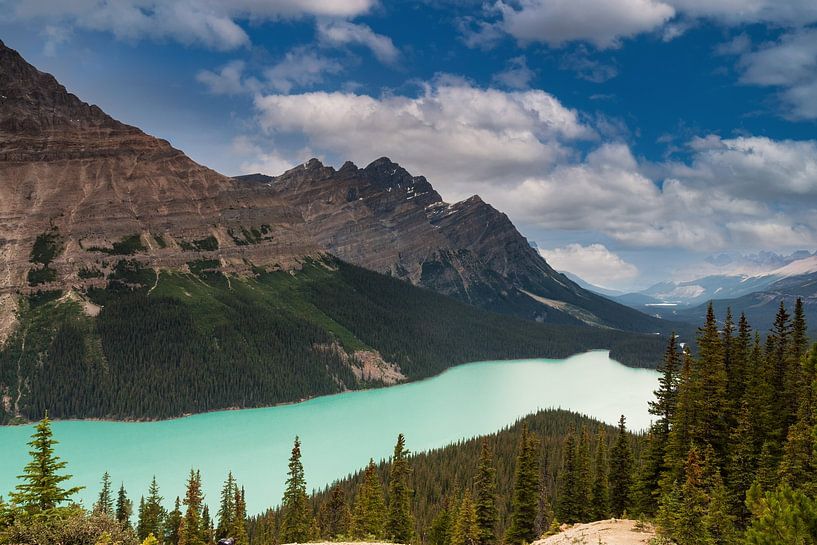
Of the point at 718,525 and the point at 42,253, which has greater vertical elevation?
the point at 42,253

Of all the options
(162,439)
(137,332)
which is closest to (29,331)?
(137,332)

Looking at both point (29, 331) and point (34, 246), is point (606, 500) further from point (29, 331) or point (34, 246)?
point (34, 246)

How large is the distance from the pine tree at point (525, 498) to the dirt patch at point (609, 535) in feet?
45.4

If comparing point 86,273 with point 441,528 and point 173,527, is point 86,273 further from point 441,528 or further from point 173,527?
point 441,528

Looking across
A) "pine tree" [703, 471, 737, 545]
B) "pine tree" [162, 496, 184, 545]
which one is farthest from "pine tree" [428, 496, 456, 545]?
"pine tree" [703, 471, 737, 545]

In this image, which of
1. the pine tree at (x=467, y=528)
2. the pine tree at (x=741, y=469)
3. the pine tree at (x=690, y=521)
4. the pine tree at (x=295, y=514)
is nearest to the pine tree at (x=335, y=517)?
the pine tree at (x=295, y=514)

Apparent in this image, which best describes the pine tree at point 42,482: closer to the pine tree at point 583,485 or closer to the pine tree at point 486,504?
the pine tree at point 486,504

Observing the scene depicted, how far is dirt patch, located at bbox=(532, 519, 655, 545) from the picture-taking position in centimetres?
3262

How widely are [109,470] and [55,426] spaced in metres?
44.6

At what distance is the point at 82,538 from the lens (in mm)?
26984

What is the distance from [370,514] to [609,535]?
25.3m

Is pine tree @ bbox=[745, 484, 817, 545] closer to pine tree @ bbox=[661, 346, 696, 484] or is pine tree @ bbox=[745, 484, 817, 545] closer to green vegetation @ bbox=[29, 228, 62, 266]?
pine tree @ bbox=[661, 346, 696, 484]

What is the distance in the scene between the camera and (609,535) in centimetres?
3459

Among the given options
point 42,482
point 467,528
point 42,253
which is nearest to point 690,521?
point 467,528
